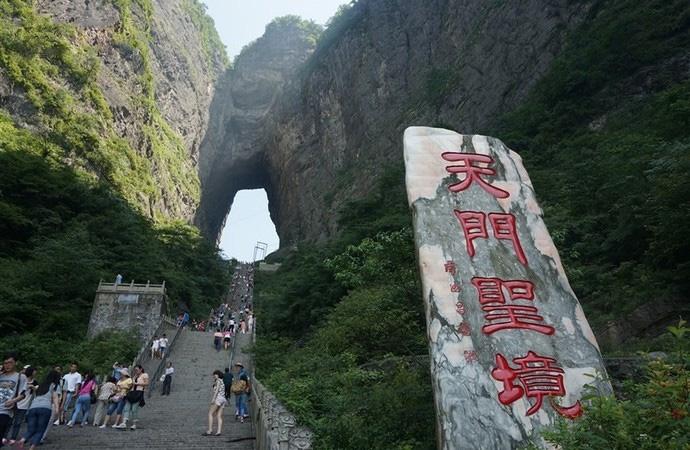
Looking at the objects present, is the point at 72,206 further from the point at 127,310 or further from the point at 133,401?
the point at 133,401

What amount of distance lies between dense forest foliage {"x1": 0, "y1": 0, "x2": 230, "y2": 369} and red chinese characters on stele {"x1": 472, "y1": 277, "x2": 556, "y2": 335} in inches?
401

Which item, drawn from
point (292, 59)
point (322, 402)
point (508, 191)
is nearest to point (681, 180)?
point (508, 191)

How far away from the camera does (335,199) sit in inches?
1158

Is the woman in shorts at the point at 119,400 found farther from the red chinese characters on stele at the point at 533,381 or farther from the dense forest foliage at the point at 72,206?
the red chinese characters on stele at the point at 533,381

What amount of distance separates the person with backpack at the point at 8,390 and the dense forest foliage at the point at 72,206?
778 centimetres

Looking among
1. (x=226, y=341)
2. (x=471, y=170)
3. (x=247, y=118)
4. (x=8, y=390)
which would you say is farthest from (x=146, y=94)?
(x=471, y=170)

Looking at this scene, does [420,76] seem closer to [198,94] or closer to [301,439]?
[198,94]

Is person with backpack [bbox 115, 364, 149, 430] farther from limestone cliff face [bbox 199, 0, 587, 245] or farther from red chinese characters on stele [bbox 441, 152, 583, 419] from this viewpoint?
limestone cliff face [bbox 199, 0, 587, 245]

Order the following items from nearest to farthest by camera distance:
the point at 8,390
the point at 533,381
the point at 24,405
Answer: the point at 533,381 → the point at 8,390 → the point at 24,405

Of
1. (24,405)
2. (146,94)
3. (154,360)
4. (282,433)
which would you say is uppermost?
(146,94)

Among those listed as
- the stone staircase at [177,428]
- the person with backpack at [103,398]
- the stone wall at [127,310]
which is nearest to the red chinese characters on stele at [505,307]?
the stone staircase at [177,428]

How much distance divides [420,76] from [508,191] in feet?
81.0

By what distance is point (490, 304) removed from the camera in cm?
449

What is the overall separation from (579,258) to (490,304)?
17.4ft
